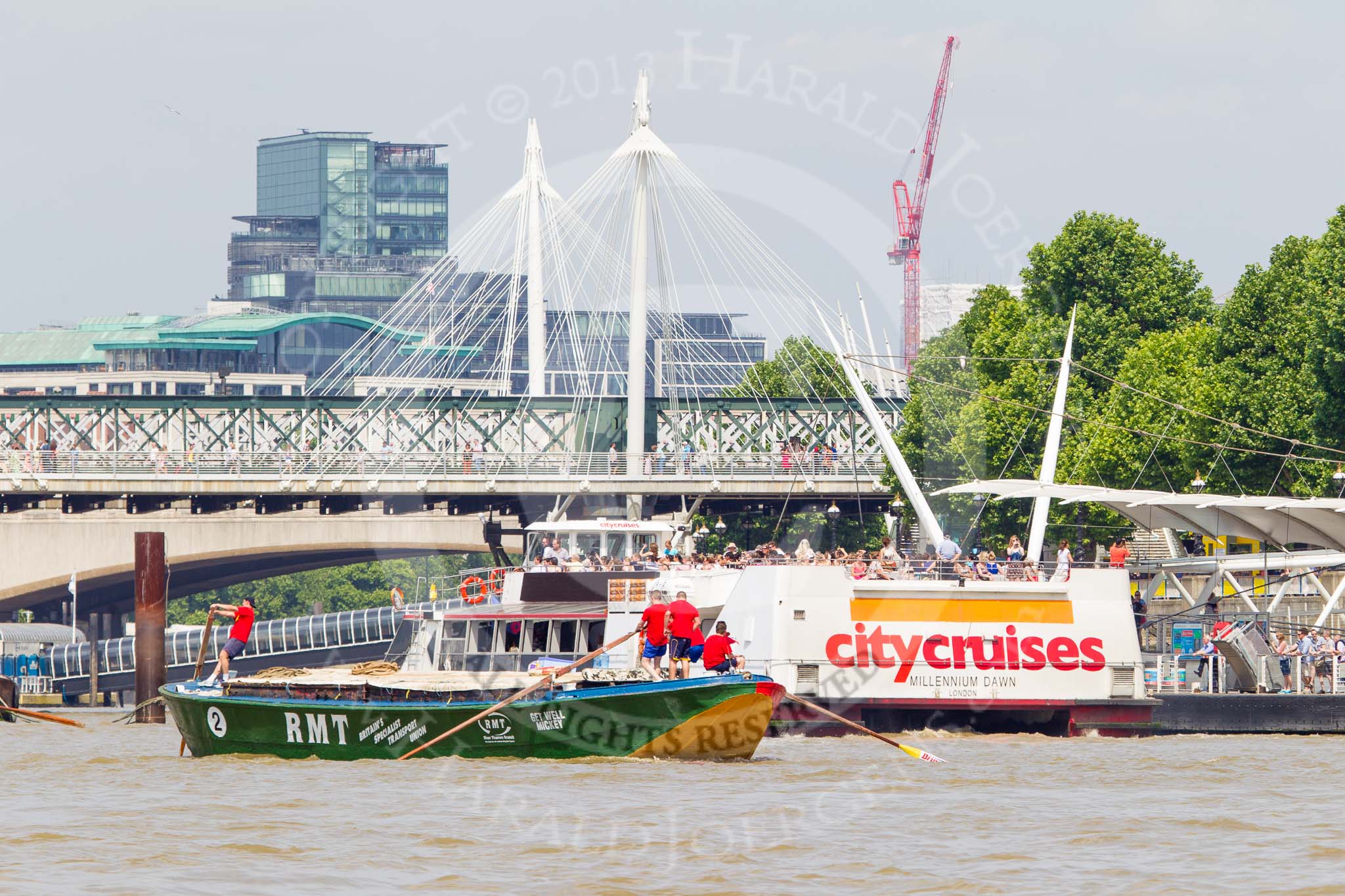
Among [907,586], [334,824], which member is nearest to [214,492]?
[907,586]

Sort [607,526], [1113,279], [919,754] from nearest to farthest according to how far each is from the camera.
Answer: [919,754] → [607,526] → [1113,279]

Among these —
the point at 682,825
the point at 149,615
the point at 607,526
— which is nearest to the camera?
the point at 682,825

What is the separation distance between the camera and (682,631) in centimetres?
3206

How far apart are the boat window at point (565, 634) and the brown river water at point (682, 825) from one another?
10426 millimetres

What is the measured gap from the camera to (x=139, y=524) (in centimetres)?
9919

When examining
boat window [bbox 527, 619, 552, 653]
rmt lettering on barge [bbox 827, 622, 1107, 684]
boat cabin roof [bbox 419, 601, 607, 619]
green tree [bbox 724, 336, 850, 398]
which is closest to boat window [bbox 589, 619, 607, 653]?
boat cabin roof [bbox 419, 601, 607, 619]

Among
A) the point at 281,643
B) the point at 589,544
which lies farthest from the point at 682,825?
the point at 281,643

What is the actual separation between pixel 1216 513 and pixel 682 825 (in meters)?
30.0

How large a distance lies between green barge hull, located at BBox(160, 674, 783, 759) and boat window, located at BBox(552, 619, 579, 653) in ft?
37.2

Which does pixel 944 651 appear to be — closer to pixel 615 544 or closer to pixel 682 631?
pixel 682 631

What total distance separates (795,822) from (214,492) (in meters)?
74.4

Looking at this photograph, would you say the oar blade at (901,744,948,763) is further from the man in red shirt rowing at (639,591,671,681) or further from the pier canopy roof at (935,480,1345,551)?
the pier canopy roof at (935,480,1345,551)

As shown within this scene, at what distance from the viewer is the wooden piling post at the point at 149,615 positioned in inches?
2472

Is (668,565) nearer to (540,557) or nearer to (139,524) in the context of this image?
(540,557)
